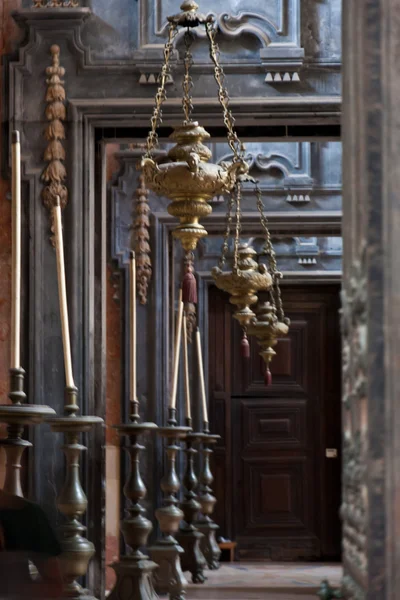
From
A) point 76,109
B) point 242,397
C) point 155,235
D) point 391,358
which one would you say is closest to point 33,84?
point 76,109

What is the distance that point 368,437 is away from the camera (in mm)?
1800

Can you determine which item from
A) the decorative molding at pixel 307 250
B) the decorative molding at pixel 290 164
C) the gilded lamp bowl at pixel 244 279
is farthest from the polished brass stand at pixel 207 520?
the decorative molding at pixel 307 250

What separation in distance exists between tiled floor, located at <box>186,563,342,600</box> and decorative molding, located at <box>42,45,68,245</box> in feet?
10.00

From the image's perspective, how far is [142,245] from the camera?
10906mm

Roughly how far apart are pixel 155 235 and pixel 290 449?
18.4 ft

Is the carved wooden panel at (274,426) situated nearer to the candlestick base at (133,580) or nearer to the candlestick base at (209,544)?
A: the candlestick base at (209,544)

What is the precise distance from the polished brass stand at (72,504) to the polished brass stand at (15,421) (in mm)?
494

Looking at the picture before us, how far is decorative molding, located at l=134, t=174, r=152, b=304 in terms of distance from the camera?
428 inches

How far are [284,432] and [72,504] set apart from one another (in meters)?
11.9

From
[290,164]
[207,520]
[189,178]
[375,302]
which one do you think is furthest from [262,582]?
[375,302]

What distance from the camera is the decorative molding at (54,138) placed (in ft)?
24.8

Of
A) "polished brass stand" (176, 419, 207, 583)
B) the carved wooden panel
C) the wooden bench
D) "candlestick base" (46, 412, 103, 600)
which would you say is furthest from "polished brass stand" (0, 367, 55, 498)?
the carved wooden panel

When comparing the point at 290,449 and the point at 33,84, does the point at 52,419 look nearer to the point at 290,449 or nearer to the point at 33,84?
the point at 33,84

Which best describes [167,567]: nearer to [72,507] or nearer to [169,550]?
[169,550]
